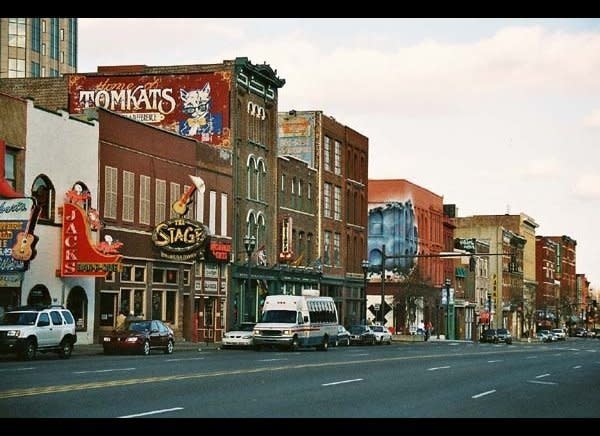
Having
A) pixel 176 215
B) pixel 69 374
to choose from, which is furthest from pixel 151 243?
pixel 69 374

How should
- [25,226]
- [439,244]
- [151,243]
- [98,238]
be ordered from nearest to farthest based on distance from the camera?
[25,226] → [98,238] → [151,243] → [439,244]

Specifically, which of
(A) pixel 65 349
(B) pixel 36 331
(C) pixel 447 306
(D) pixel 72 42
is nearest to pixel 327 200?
(C) pixel 447 306

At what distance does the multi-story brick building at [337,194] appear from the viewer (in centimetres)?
8319

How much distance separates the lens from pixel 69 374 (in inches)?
1110

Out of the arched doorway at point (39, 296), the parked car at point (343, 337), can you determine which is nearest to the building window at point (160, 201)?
the arched doorway at point (39, 296)

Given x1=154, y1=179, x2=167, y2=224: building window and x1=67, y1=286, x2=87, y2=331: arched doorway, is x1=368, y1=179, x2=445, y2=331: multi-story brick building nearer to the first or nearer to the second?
x1=154, y1=179, x2=167, y2=224: building window

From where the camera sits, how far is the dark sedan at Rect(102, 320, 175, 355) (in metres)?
43.8

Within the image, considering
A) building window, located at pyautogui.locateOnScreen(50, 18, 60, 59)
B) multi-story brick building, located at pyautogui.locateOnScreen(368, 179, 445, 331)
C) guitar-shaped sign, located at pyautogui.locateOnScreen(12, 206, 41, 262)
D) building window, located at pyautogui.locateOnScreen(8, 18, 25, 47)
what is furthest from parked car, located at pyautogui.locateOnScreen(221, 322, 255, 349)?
building window, located at pyautogui.locateOnScreen(50, 18, 60, 59)

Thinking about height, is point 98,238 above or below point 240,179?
below
